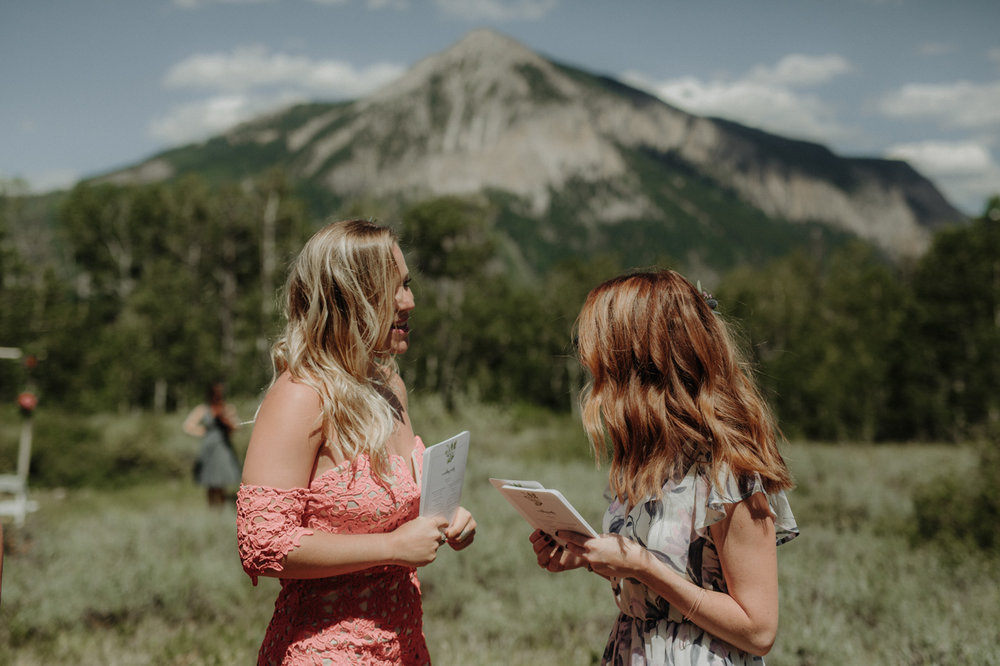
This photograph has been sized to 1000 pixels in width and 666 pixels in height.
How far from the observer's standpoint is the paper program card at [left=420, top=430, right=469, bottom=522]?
206 cm

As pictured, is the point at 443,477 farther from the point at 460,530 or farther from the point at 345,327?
the point at 345,327

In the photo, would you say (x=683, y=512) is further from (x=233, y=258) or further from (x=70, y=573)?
(x=233, y=258)

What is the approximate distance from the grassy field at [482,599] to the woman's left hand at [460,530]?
6.05ft

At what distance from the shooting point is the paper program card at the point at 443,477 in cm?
206

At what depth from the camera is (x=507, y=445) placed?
62.1 ft

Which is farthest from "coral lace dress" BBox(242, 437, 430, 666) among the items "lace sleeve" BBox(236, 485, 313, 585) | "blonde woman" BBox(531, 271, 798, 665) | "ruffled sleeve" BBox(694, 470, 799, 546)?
"ruffled sleeve" BBox(694, 470, 799, 546)

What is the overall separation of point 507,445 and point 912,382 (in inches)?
765

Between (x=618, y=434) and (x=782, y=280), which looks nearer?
(x=618, y=434)

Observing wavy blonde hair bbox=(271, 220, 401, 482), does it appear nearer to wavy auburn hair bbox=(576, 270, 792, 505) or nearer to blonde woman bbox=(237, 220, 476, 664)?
blonde woman bbox=(237, 220, 476, 664)

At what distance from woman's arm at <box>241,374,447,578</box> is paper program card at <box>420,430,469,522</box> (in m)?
0.08

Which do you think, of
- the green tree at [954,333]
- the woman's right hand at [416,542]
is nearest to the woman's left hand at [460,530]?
the woman's right hand at [416,542]

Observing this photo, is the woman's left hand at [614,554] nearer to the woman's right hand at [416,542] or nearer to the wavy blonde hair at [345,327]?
the woman's right hand at [416,542]

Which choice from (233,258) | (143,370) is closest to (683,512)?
(143,370)

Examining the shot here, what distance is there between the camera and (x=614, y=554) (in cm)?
201
